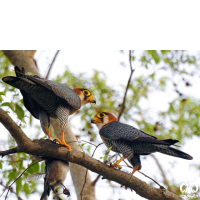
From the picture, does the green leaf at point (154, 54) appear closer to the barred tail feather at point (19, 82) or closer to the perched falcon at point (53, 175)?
the barred tail feather at point (19, 82)

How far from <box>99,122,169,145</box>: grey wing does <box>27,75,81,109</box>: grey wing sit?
75 cm

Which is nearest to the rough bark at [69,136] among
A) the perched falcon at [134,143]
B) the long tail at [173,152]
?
the perched falcon at [134,143]

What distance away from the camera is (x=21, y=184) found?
3.86 m

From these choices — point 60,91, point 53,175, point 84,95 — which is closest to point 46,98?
point 60,91

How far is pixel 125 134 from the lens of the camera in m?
4.32

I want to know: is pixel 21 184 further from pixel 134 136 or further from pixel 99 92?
pixel 99 92

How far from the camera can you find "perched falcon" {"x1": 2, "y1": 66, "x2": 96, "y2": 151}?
3.68 metres

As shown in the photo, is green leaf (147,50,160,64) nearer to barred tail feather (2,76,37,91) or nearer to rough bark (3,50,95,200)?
rough bark (3,50,95,200)

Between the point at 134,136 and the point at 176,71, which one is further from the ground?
the point at 176,71

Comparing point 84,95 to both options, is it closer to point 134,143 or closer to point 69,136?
point 69,136

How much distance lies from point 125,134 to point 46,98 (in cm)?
138
